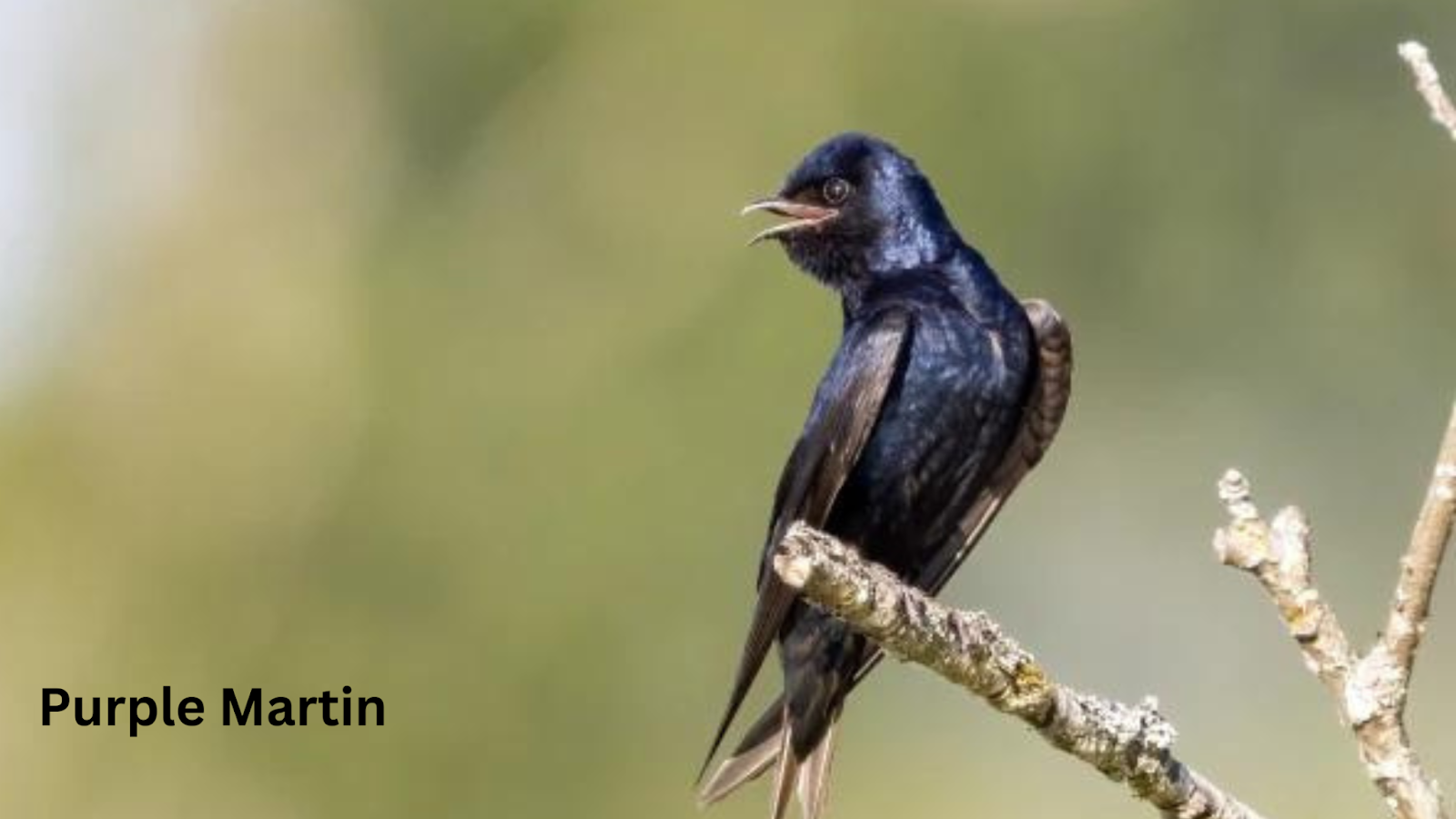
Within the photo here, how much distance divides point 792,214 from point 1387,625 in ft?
9.26

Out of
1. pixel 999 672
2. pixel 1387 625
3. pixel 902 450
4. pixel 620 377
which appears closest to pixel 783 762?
pixel 902 450

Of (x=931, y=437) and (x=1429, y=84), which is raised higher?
(x=931, y=437)

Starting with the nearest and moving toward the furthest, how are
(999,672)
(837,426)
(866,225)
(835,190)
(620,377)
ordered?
(999,672), (837,426), (866,225), (835,190), (620,377)

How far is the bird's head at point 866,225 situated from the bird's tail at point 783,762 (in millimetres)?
889

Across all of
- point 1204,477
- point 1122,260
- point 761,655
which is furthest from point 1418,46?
point 1122,260

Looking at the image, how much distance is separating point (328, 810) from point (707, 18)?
5.12 metres

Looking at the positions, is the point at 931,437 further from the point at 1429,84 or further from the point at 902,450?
the point at 1429,84

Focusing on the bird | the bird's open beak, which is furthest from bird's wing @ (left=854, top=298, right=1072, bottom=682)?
the bird's open beak

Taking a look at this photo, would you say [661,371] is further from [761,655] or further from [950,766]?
[761,655]

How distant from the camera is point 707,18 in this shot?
1465cm

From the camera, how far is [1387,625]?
142 inches

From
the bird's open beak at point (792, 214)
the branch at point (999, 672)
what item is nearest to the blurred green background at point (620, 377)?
the bird's open beak at point (792, 214)

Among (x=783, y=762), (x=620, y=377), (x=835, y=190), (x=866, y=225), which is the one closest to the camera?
(x=783, y=762)

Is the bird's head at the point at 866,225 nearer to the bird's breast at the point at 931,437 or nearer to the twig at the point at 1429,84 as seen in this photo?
the bird's breast at the point at 931,437
